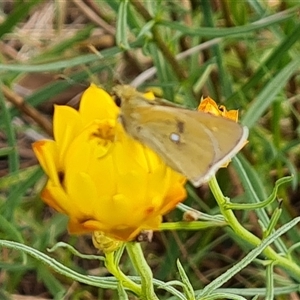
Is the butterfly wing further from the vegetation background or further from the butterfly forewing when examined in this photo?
the vegetation background

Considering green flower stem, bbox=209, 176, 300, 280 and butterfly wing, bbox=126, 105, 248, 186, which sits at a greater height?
butterfly wing, bbox=126, 105, 248, 186

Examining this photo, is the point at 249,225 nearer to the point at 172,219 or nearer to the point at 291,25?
the point at 172,219

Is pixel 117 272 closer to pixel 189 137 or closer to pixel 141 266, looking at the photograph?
pixel 141 266

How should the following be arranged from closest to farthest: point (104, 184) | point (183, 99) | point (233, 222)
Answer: point (104, 184) → point (233, 222) → point (183, 99)

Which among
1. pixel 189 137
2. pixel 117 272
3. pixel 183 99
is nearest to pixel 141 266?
pixel 117 272

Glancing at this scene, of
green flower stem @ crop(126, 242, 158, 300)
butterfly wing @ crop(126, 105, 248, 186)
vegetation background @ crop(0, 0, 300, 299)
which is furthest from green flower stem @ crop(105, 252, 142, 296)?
vegetation background @ crop(0, 0, 300, 299)

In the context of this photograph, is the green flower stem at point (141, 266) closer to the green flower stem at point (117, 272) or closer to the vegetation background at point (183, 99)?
the green flower stem at point (117, 272)
